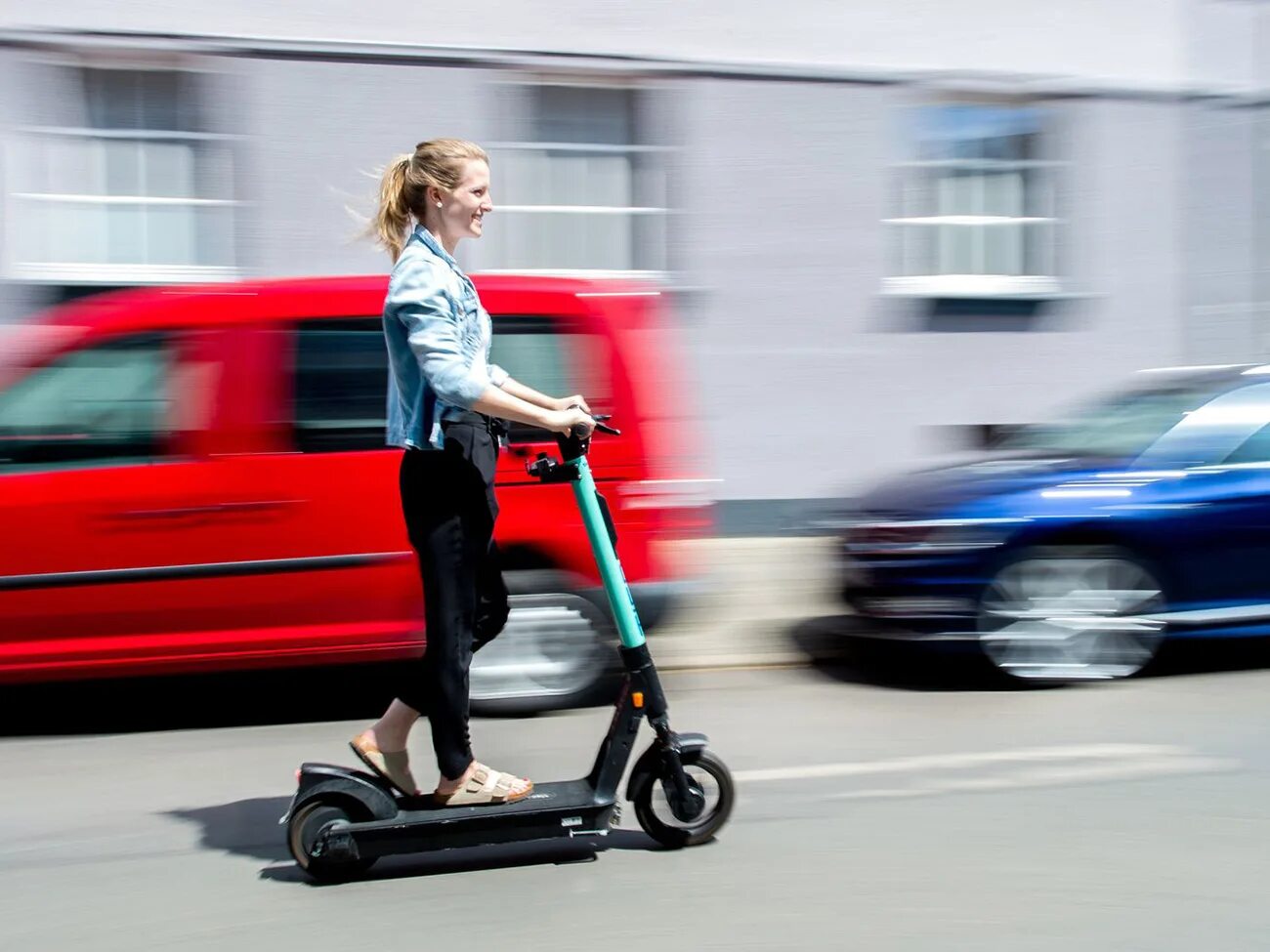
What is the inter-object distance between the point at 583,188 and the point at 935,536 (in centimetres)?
565

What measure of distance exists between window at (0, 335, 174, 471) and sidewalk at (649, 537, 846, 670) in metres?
2.05

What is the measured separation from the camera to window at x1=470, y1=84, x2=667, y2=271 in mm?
11234

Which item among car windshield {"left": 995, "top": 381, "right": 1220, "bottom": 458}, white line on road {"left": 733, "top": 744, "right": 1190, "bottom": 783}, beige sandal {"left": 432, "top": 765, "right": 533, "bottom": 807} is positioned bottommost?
white line on road {"left": 733, "top": 744, "right": 1190, "bottom": 783}

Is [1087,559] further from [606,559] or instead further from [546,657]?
[606,559]

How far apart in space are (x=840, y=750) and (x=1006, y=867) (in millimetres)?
1379

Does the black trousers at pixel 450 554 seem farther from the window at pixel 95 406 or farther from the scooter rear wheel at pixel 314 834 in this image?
the window at pixel 95 406

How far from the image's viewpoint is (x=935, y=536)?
6523 mm

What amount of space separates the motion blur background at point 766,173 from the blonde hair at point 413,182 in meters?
6.48

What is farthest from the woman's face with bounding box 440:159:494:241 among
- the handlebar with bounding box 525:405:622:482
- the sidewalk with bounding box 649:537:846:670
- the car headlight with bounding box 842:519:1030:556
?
the car headlight with bounding box 842:519:1030:556

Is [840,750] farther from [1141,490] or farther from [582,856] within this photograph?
[1141,490]

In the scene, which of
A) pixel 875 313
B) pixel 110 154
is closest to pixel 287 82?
pixel 110 154

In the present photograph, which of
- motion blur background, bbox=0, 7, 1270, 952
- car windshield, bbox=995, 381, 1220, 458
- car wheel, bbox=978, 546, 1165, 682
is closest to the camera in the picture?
motion blur background, bbox=0, 7, 1270, 952

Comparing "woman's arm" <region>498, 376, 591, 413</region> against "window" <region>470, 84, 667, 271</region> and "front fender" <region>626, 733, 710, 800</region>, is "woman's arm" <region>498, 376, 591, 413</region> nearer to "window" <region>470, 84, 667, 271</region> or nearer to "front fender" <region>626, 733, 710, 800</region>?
"front fender" <region>626, 733, 710, 800</region>

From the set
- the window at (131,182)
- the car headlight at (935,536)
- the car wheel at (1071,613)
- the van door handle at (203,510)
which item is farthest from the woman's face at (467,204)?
the window at (131,182)
